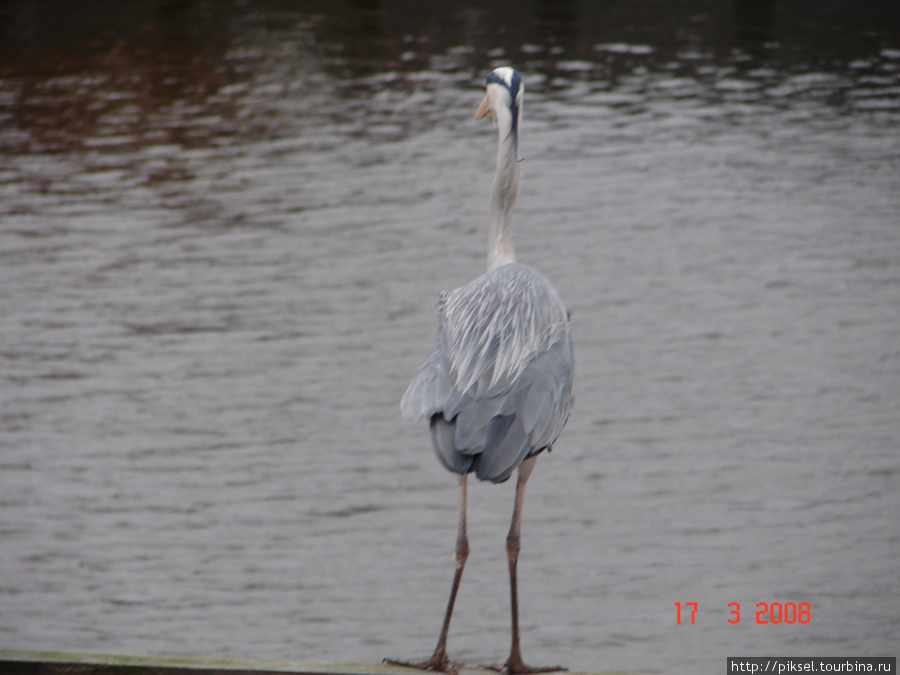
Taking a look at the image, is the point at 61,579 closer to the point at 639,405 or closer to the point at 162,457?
the point at 162,457

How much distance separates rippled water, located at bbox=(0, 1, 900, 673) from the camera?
214 inches

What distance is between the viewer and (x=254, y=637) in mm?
5125

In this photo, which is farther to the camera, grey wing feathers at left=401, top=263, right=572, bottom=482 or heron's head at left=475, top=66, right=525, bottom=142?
heron's head at left=475, top=66, right=525, bottom=142

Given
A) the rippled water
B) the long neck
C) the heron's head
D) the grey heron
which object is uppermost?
the heron's head

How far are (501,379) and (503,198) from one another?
1.01m

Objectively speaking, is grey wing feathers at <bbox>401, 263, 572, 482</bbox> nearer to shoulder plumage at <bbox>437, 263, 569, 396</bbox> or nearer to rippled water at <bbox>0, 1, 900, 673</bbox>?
shoulder plumage at <bbox>437, 263, 569, 396</bbox>

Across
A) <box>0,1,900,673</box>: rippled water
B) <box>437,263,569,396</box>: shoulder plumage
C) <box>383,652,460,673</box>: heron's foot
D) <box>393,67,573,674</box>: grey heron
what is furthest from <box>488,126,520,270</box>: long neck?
<box>0,1,900,673</box>: rippled water

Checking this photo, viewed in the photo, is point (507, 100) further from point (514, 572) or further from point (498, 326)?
point (514, 572)

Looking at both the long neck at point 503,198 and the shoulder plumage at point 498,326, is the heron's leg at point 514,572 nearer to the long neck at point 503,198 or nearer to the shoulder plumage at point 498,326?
the shoulder plumage at point 498,326

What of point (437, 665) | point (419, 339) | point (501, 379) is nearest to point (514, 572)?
point (437, 665)

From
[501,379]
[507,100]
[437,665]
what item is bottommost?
[437,665]

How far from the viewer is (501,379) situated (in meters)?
3.57

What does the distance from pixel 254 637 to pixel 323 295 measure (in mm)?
4149

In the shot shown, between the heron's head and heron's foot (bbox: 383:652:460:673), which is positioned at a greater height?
the heron's head
